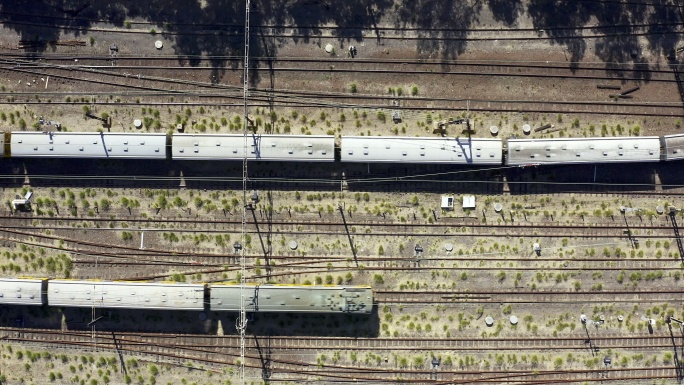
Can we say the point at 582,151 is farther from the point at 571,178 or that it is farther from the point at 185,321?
the point at 185,321

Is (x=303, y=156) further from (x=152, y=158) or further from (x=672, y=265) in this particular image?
(x=672, y=265)

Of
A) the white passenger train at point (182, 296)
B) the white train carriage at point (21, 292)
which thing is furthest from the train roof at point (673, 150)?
the white train carriage at point (21, 292)

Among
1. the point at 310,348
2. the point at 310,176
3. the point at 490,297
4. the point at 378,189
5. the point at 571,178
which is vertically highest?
the point at 310,176

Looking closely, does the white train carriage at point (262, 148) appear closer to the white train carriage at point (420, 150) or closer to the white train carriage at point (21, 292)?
the white train carriage at point (420, 150)

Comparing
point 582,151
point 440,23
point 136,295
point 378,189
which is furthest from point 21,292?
point 582,151

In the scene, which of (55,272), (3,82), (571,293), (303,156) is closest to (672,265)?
(571,293)

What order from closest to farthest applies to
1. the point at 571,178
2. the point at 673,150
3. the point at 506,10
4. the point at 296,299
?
the point at 296,299, the point at 673,150, the point at 571,178, the point at 506,10

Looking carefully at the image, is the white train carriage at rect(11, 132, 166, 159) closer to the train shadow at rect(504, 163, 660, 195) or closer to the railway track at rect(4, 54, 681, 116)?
the railway track at rect(4, 54, 681, 116)
